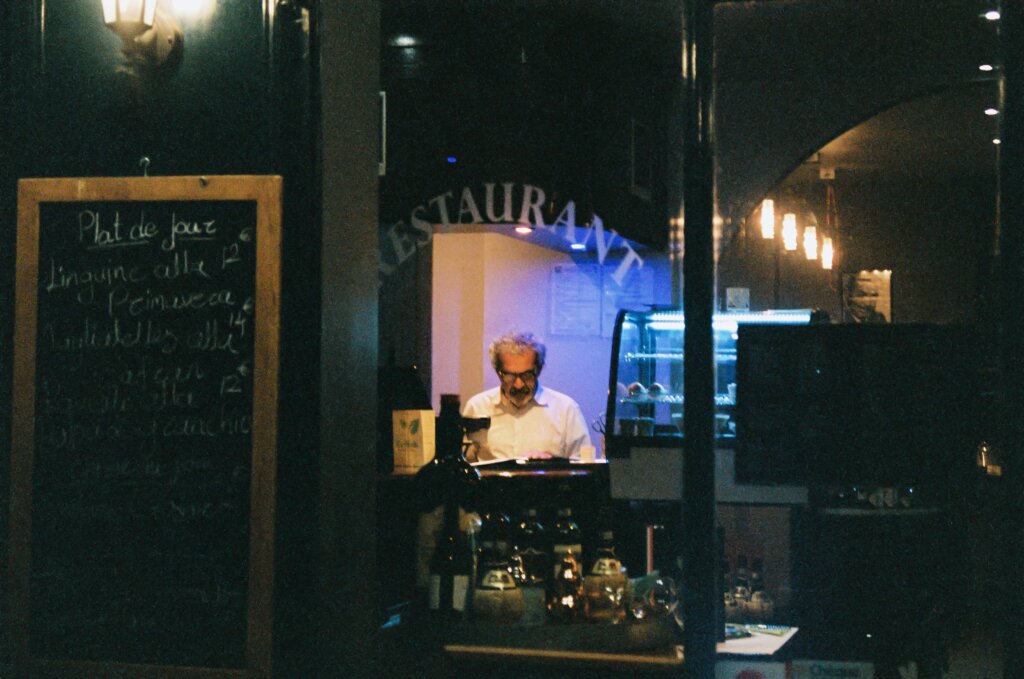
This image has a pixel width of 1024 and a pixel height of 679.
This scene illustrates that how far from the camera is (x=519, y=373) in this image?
6.04 meters

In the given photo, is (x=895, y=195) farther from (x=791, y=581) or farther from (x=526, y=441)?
(x=791, y=581)

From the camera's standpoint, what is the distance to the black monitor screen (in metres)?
2.80

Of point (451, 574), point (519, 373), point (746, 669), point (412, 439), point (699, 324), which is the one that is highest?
point (699, 324)

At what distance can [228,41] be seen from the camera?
2.83 metres

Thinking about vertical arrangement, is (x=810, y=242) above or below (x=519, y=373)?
above

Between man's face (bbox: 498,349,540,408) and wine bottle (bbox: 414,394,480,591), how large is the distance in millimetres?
3000

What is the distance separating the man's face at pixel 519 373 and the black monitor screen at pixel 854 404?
10.3ft

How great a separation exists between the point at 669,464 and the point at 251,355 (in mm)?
1392

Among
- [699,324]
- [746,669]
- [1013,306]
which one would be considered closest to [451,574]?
[746,669]

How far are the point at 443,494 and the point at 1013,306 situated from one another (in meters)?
1.52

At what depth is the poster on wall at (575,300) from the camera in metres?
8.27

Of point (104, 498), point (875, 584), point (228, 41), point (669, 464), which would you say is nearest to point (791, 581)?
point (875, 584)

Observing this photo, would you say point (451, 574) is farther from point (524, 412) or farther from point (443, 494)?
point (524, 412)

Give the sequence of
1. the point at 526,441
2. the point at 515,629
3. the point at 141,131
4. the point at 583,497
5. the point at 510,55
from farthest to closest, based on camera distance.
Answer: the point at 526,441, the point at 510,55, the point at 583,497, the point at 141,131, the point at 515,629
